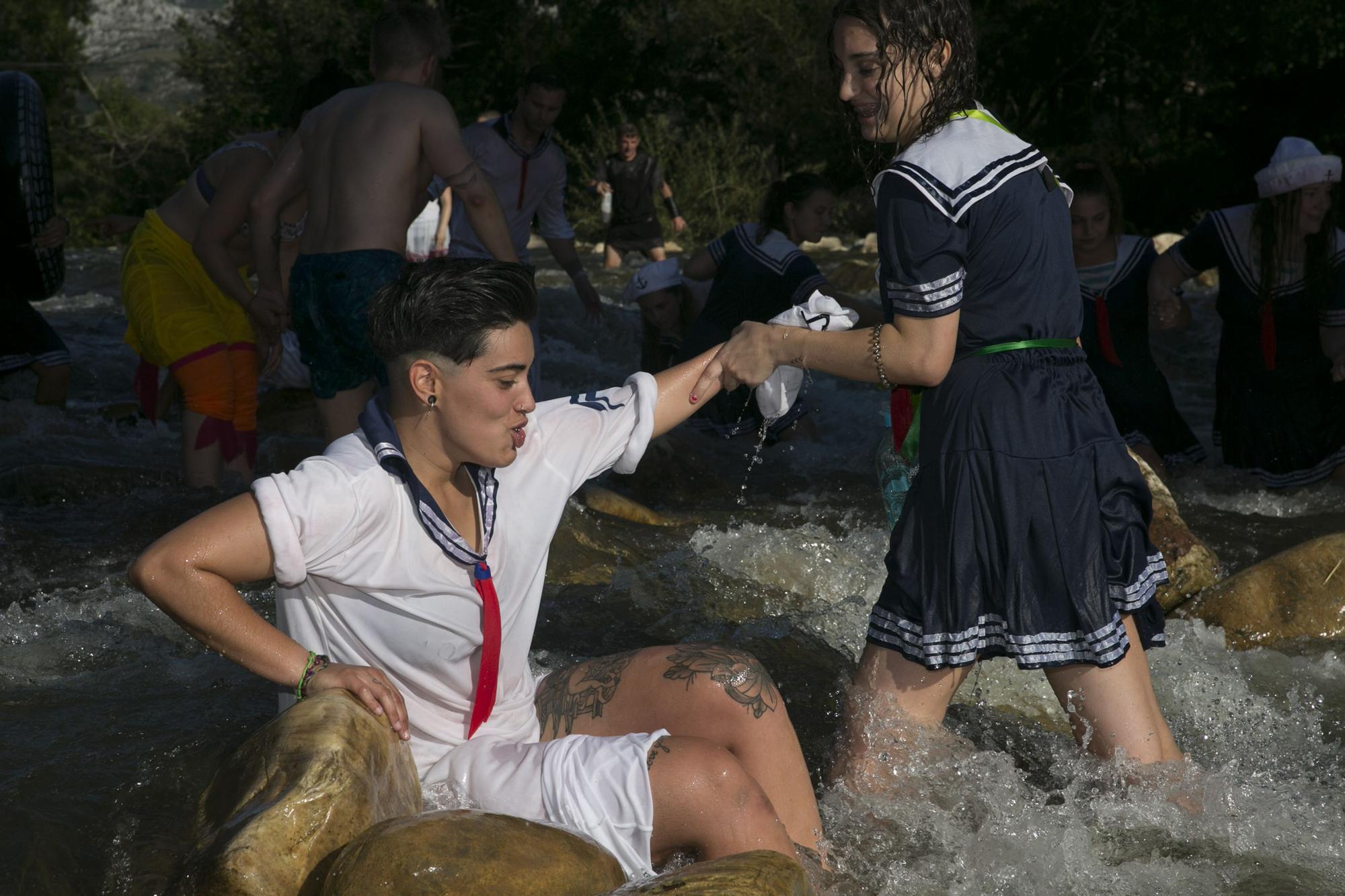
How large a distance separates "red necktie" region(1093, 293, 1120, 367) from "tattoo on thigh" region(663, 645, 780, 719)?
4.07 metres

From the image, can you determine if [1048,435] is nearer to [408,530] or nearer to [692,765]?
[692,765]

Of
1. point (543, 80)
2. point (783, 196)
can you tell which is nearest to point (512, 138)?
point (543, 80)

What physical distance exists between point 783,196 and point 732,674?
14.6ft

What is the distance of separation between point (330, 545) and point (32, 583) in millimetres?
2944

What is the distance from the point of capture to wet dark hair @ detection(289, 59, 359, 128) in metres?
5.32

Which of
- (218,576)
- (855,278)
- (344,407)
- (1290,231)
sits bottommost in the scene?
(855,278)

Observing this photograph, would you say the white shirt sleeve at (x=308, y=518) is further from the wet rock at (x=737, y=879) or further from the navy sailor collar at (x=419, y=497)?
the wet rock at (x=737, y=879)

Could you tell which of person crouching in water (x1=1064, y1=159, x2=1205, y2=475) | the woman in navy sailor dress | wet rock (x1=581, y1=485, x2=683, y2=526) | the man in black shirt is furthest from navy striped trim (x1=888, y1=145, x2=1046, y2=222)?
the man in black shirt

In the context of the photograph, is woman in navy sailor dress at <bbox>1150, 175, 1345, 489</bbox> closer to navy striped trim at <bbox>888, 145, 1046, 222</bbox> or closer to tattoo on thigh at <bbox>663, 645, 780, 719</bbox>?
navy striped trim at <bbox>888, 145, 1046, 222</bbox>

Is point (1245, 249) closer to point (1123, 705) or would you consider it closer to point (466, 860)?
point (1123, 705)

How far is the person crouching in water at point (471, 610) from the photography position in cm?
236

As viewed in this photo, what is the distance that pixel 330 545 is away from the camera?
2.37 metres

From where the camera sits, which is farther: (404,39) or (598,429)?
(404,39)

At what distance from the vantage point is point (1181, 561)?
4.89 meters
